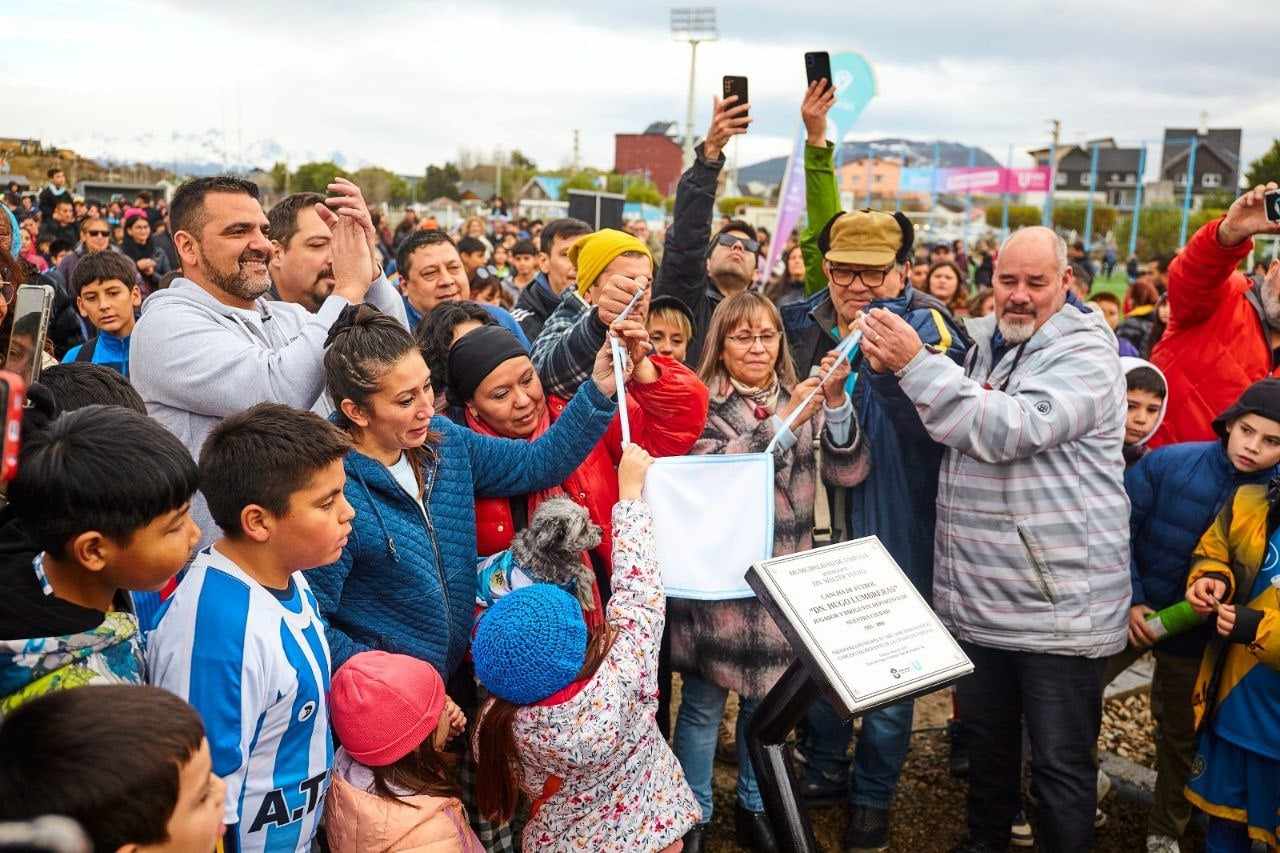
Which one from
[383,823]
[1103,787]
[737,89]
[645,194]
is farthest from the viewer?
[645,194]

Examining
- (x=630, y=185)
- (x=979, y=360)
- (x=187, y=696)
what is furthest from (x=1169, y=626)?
(x=630, y=185)

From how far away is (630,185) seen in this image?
77.9 meters

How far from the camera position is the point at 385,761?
229 cm

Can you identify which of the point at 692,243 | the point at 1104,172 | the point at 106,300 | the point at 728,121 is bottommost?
the point at 106,300

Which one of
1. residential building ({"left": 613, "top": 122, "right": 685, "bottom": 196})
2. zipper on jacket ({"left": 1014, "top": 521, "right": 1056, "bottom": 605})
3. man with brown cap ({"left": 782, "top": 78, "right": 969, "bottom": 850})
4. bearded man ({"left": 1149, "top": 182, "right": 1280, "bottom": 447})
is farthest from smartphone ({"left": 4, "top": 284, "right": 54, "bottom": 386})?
residential building ({"left": 613, "top": 122, "right": 685, "bottom": 196})

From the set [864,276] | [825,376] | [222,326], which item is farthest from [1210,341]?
[222,326]

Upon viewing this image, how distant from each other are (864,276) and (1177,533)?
1504mm

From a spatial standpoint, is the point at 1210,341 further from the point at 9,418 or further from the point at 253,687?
the point at 9,418

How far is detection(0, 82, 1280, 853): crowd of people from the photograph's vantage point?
1.89m

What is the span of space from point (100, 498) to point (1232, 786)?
11.7 ft

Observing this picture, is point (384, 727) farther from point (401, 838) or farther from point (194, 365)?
point (194, 365)

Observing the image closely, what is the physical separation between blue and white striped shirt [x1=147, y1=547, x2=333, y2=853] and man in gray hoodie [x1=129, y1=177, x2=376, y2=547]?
51 centimetres

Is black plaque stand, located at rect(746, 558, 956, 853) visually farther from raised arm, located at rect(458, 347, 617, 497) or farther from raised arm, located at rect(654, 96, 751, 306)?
raised arm, located at rect(654, 96, 751, 306)

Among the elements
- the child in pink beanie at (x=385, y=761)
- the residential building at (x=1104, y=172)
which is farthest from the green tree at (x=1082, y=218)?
the child in pink beanie at (x=385, y=761)
